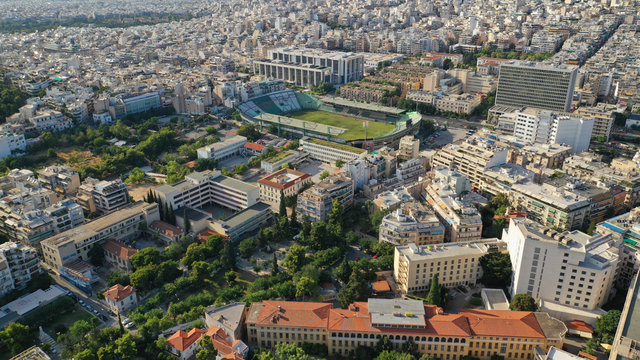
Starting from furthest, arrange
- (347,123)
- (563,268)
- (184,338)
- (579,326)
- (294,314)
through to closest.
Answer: (347,123) < (563,268) < (579,326) < (294,314) < (184,338)

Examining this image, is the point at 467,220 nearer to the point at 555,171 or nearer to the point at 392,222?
the point at 392,222

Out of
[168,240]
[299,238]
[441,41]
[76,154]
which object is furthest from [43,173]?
[441,41]

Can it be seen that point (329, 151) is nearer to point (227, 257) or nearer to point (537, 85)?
A: point (227, 257)

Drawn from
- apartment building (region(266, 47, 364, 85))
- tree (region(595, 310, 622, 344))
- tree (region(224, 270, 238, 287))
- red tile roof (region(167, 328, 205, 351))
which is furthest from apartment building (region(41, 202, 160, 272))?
apartment building (region(266, 47, 364, 85))

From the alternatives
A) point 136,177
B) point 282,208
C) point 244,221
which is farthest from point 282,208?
point 136,177

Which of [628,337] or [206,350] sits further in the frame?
[206,350]

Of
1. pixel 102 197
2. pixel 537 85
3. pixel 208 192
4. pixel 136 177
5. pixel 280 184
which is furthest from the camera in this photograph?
pixel 537 85
